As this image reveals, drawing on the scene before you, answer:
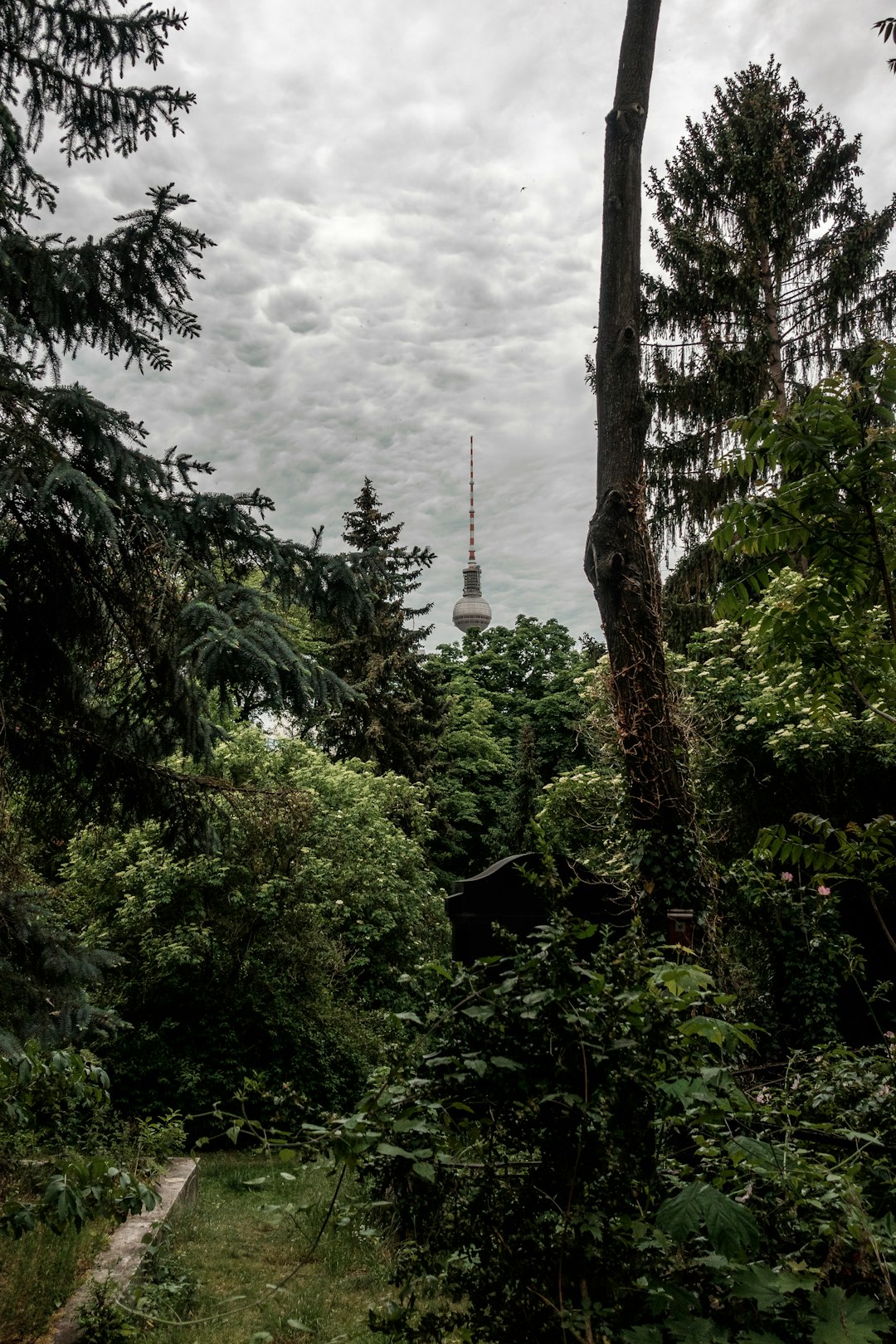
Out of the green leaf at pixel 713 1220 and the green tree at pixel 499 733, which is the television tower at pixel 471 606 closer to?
the green tree at pixel 499 733

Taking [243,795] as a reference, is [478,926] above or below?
below

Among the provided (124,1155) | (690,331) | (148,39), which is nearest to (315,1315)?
(124,1155)

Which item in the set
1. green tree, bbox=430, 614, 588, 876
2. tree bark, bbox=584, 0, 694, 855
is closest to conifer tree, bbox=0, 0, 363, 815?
tree bark, bbox=584, 0, 694, 855

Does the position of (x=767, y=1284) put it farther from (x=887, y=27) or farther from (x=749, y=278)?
(x=749, y=278)

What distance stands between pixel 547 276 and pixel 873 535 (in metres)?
9.35

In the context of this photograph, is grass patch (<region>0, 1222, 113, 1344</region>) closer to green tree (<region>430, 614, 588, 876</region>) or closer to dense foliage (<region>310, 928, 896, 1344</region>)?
dense foliage (<region>310, 928, 896, 1344</region>)

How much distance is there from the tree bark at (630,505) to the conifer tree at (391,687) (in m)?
15.2

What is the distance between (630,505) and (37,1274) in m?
5.34

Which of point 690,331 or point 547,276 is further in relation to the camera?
point 690,331

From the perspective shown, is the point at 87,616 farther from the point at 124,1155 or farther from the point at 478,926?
the point at 124,1155

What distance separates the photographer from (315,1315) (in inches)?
179

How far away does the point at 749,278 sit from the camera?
15.5 m

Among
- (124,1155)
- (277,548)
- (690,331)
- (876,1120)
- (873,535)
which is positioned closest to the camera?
(876,1120)

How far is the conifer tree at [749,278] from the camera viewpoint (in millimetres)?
14914
